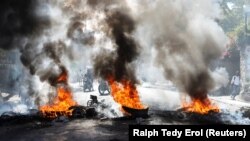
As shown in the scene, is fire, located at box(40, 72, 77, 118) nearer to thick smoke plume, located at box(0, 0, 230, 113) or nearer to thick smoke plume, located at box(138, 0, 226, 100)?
thick smoke plume, located at box(0, 0, 230, 113)

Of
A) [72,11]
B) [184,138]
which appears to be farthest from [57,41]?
[184,138]

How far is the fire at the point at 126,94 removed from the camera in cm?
1692

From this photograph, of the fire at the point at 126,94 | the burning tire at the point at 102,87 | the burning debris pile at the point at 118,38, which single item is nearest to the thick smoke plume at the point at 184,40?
the burning debris pile at the point at 118,38

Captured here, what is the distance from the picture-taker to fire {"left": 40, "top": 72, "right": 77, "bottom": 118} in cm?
1636

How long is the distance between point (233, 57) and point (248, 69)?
1488 mm

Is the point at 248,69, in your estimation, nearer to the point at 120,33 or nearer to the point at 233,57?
the point at 233,57

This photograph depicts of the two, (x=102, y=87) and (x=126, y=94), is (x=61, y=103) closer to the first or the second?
(x=126, y=94)

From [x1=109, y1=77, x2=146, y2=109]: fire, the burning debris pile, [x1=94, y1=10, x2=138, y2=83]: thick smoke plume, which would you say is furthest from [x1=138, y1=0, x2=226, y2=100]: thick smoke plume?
[x1=109, y1=77, x2=146, y2=109]: fire

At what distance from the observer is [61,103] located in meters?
18.0

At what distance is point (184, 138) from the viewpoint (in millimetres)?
10133

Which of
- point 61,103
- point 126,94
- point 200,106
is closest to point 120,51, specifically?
point 126,94

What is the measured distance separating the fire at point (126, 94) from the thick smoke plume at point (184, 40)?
8.91 ft

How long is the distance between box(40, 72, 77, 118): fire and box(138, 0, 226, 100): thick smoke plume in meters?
5.38

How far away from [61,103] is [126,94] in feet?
10.5
